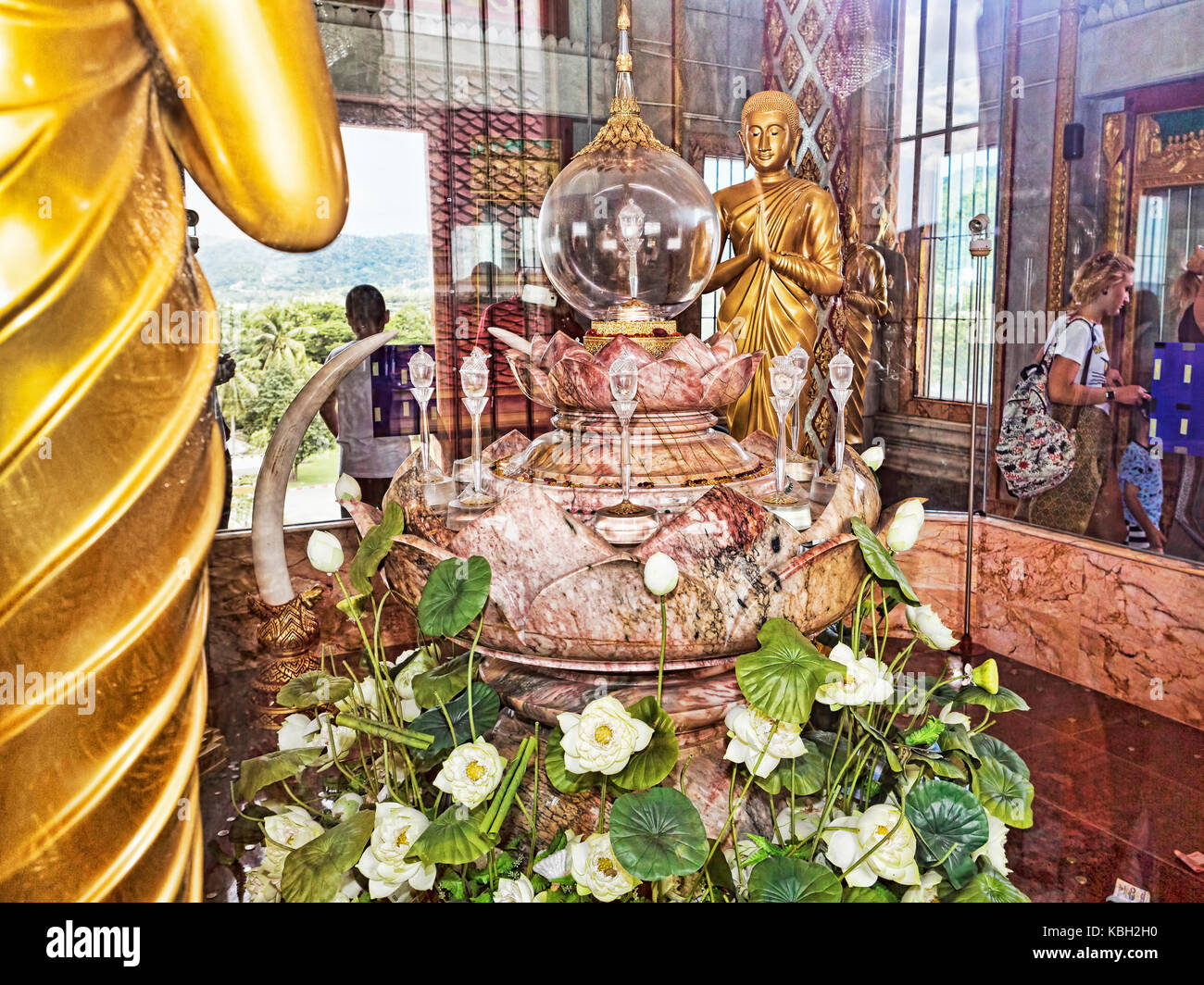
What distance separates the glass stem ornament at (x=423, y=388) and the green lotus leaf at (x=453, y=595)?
0.24 m

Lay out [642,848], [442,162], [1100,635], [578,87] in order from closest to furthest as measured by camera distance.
Result: [642,848] → [442,162] → [578,87] → [1100,635]

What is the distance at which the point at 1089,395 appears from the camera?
2.19 m

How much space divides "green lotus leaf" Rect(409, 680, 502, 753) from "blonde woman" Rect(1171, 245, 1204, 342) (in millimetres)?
1690

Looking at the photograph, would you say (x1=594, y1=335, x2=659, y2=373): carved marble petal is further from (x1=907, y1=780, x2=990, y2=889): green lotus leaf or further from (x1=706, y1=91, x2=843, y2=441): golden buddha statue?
(x1=706, y1=91, x2=843, y2=441): golden buddha statue

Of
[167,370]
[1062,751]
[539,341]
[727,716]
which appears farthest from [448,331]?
[1062,751]

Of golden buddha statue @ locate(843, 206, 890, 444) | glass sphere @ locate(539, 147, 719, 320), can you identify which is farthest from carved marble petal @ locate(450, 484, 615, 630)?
golden buddha statue @ locate(843, 206, 890, 444)

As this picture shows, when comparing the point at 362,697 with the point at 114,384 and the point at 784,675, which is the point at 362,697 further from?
the point at 114,384

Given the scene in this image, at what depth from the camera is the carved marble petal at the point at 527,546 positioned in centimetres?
84

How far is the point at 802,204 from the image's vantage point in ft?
8.43

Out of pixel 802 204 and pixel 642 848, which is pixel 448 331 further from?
pixel 802 204

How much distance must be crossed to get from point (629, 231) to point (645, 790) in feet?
1.93

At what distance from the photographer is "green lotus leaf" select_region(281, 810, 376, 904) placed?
30.2 inches

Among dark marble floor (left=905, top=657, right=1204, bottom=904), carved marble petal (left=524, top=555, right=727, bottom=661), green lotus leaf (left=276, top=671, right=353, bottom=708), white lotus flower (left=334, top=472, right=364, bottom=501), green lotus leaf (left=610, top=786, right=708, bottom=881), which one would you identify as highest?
white lotus flower (left=334, top=472, right=364, bottom=501)

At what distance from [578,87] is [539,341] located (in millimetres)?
563
